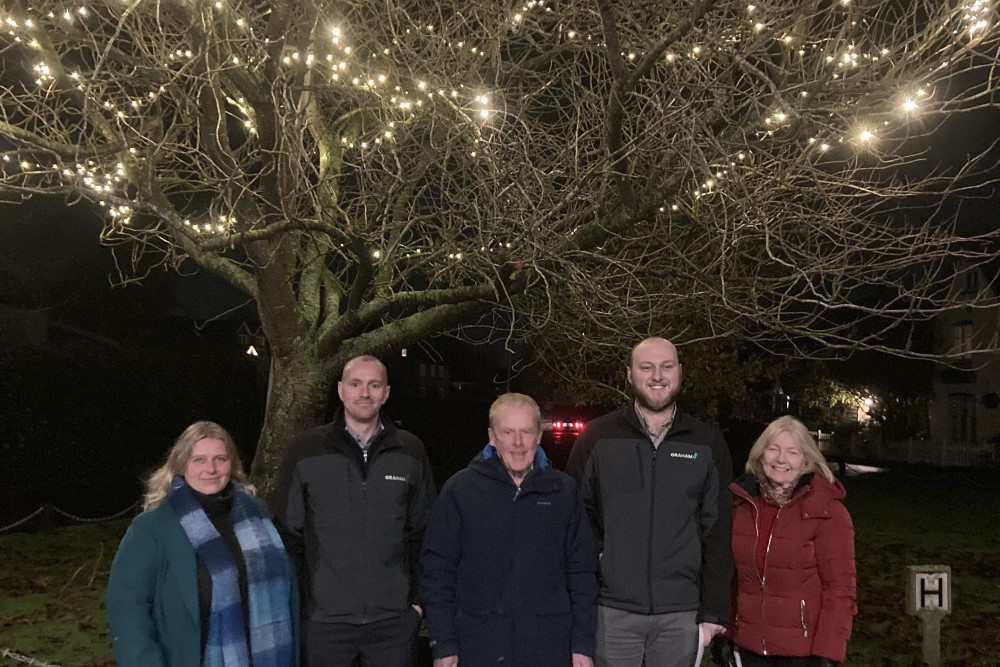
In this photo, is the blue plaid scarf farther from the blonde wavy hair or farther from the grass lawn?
the grass lawn

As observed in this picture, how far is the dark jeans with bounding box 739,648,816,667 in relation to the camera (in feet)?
12.1

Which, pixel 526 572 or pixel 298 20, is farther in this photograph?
pixel 298 20

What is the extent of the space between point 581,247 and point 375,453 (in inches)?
132

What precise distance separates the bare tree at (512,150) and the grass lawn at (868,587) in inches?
86.7

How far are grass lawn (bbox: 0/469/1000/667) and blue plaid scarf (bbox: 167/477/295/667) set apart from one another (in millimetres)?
3707

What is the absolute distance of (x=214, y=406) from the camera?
18.1 meters

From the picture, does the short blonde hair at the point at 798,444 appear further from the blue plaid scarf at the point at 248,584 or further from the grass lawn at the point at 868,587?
the grass lawn at the point at 868,587

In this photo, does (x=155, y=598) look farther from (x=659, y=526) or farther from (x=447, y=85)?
(x=447, y=85)

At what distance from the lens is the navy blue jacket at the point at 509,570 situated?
3.49m

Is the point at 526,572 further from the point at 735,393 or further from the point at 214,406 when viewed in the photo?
the point at 214,406

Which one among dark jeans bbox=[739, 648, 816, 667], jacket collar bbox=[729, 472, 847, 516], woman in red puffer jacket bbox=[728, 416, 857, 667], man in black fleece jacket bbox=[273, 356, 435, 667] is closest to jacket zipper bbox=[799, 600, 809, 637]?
woman in red puffer jacket bbox=[728, 416, 857, 667]

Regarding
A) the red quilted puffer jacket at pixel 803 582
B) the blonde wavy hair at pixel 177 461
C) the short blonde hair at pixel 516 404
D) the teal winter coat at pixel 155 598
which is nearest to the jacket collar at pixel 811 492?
the red quilted puffer jacket at pixel 803 582

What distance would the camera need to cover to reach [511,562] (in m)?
3.52

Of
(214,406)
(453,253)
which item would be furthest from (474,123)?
(214,406)
